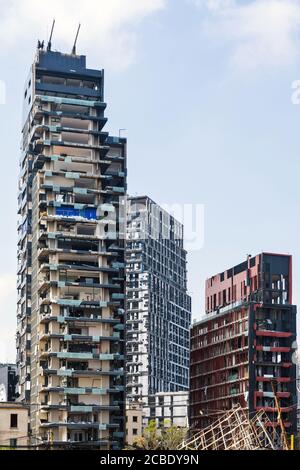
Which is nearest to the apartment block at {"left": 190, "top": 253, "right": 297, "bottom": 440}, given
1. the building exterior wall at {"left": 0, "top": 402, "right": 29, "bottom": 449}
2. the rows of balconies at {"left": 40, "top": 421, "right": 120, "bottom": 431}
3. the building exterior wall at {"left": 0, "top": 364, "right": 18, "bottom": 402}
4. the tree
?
the tree

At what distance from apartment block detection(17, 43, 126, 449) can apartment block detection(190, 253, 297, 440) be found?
20781mm

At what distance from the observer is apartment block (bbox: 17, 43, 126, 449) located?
378 feet

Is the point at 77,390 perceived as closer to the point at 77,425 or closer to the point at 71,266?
the point at 77,425

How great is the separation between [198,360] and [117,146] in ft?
134

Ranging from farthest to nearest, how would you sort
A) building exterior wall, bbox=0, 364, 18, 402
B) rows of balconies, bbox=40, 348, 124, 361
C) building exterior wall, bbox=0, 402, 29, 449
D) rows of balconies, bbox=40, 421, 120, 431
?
building exterior wall, bbox=0, 364, 18, 402, rows of balconies, bbox=40, 348, 124, 361, rows of balconies, bbox=40, 421, 120, 431, building exterior wall, bbox=0, 402, 29, 449

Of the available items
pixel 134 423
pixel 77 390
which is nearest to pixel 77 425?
pixel 77 390

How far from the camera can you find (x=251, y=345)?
13538cm

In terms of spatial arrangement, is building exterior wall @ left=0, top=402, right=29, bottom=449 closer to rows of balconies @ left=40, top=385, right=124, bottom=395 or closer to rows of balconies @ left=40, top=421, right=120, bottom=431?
rows of balconies @ left=40, top=421, right=120, bottom=431

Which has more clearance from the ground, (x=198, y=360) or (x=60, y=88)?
(x=60, y=88)

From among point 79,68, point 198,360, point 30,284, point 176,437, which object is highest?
point 79,68

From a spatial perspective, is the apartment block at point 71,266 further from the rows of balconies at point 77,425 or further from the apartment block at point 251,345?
the apartment block at point 251,345

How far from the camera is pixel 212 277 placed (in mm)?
161000
